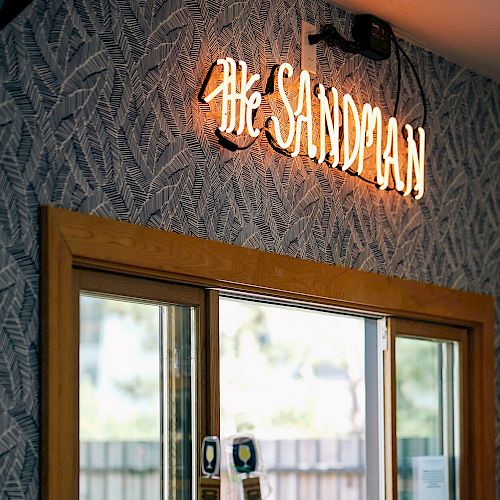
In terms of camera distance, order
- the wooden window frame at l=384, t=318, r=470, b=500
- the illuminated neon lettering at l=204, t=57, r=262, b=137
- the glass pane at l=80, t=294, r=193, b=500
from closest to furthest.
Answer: the glass pane at l=80, t=294, r=193, b=500 → the illuminated neon lettering at l=204, t=57, r=262, b=137 → the wooden window frame at l=384, t=318, r=470, b=500

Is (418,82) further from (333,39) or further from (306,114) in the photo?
(306,114)

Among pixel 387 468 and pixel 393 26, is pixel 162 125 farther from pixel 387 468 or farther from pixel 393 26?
pixel 387 468

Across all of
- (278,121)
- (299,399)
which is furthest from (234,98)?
(299,399)

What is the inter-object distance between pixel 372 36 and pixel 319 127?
58 centimetres

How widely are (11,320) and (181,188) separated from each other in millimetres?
833

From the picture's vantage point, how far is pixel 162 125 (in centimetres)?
337

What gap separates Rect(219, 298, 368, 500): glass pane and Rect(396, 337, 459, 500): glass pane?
404cm

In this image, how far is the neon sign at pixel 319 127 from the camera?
11.7ft

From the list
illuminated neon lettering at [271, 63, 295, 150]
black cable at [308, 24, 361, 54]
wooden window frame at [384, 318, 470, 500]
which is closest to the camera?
illuminated neon lettering at [271, 63, 295, 150]

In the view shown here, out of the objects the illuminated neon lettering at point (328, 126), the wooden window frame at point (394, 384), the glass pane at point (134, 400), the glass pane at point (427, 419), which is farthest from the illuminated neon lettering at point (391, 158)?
the glass pane at point (134, 400)

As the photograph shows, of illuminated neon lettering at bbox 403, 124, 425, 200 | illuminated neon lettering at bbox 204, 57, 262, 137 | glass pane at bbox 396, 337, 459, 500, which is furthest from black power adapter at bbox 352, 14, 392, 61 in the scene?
glass pane at bbox 396, 337, 459, 500

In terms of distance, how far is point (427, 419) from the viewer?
4742 mm

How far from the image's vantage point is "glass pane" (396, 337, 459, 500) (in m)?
4.56

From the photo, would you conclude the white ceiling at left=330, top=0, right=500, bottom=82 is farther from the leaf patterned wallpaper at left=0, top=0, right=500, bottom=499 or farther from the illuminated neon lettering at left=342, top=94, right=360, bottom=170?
the illuminated neon lettering at left=342, top=94, right=360, bottom=170
